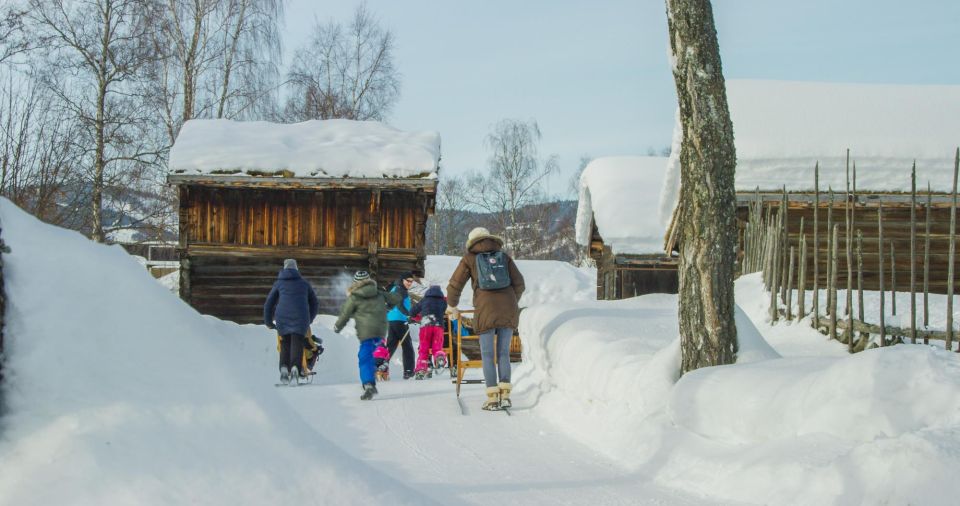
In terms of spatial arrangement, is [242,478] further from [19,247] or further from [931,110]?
[931,110]

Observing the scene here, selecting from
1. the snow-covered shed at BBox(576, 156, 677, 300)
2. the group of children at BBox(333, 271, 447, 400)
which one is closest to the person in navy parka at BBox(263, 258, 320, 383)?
the group of children at BBox(333, 271, 447, 400)

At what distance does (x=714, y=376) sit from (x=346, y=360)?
11237 millimetres

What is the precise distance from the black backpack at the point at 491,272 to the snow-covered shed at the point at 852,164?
5.69 meters

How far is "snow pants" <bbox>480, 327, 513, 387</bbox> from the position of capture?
806cm

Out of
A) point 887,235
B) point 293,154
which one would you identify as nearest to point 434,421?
point 887,235

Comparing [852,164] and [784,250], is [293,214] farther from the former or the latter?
[784,250]

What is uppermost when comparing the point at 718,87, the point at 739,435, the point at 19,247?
the point at 718,87

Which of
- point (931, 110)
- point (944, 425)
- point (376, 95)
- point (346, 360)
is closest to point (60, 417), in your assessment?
point (944, 425)

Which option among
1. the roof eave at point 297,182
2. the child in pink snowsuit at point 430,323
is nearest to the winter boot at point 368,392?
the child in pink snowsuit at point 430,323

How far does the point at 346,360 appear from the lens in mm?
16156

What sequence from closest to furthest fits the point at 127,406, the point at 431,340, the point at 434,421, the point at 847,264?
the point at 127,406
the point at 434,421
the point at 847,264
the point at 431,340

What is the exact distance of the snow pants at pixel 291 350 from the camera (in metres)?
10.9

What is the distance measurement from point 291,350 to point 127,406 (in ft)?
28.7

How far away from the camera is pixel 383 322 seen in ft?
32.6
